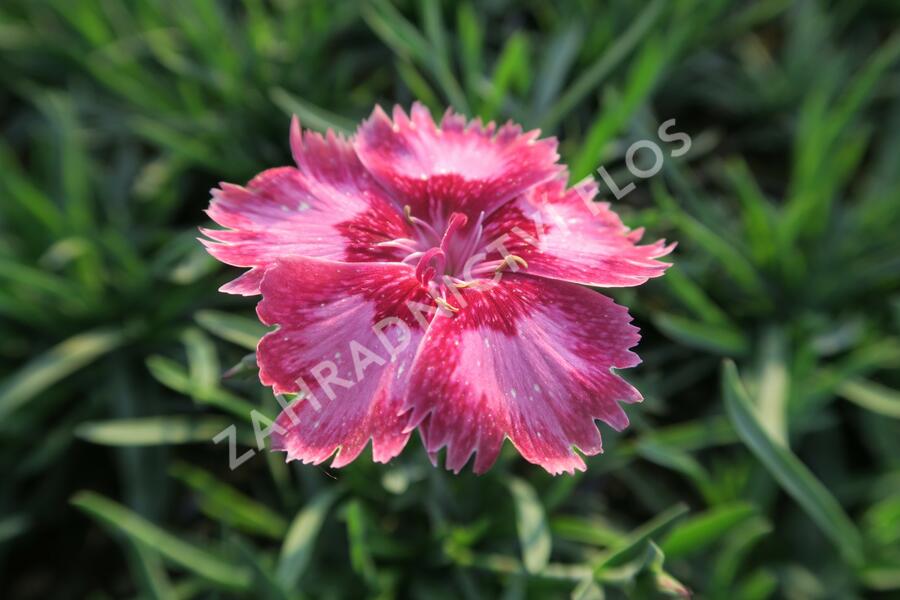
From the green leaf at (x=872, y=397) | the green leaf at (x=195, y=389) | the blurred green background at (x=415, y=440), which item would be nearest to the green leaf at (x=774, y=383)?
the blurred green background at (x=415, y=440)

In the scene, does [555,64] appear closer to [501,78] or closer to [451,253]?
[501,78]

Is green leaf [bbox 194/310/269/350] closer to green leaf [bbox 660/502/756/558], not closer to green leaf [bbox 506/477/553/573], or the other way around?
green leaf [bbox 506/477/553/573]

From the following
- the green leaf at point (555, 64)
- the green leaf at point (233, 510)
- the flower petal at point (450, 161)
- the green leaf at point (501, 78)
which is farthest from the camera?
the green leaf at point (555, 64)

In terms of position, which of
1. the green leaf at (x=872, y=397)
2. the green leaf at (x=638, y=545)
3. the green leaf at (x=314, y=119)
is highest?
the green leaf at (x=314, y=119)

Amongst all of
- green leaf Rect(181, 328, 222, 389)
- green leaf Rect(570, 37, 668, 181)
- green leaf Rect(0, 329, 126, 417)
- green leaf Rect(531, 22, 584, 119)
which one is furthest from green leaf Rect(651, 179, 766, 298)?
green leaf Rect(0, 329, 126, 417)

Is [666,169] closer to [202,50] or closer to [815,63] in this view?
[815,63]

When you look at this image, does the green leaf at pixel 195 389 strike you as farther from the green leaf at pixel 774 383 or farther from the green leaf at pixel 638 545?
the green leaf at pixel 774 383

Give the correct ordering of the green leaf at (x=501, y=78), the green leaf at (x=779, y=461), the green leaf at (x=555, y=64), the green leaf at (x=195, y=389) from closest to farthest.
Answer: the green leaf at (x=779, y=461) < the green leaf at (x=195, y=389) < the green leaf at (x=501, y=78) < the green leaf at (x=555, y=64)
